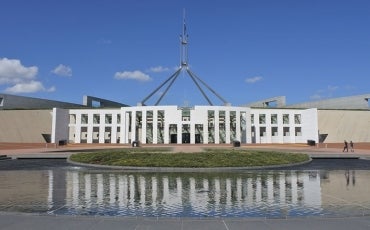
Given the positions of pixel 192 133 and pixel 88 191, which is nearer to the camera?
pixel 88 191

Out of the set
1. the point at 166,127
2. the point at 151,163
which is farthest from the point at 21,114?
the point at 151,163

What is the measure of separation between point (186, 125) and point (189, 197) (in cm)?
5931

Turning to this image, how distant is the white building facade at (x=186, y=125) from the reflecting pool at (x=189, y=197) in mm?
51405

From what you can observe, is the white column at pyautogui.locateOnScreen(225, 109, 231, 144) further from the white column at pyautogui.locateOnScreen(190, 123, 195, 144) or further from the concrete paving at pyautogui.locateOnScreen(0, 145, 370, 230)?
the concrete paving at pyautogui.locateOnScreen(0, 145, 370, 230)

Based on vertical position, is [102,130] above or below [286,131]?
above

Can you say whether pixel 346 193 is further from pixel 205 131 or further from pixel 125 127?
pixel 125 127

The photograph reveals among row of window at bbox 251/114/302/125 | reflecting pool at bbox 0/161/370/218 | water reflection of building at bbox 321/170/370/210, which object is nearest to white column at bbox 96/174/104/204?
reflecting pool at bbox 0/161/370/218

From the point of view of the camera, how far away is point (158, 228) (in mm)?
6367

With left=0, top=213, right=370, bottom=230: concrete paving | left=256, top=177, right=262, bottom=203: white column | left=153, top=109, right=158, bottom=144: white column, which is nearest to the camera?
left=0, top=213, right=370, bottom=230: concrete paving

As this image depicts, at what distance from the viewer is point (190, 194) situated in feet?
33.9

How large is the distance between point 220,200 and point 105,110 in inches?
2558

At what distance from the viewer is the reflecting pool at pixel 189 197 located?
7965 mm

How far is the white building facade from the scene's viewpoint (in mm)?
65500

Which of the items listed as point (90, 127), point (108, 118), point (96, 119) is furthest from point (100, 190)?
point (96, 119)
